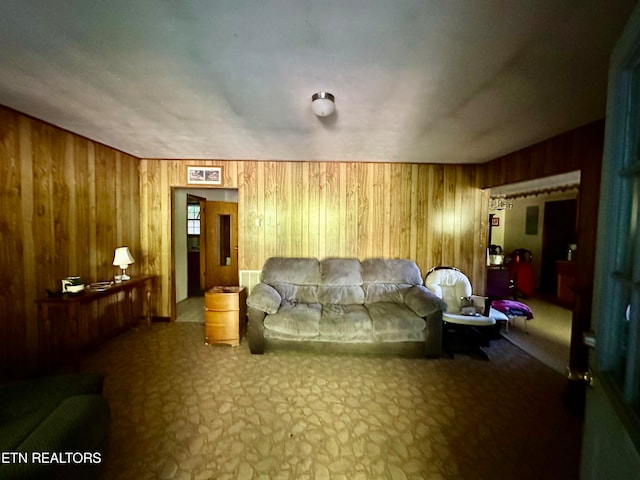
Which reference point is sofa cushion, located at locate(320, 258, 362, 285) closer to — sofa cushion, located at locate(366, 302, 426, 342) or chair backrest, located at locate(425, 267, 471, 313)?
sofa cushion, located at locate(366, 302, 426, 342)

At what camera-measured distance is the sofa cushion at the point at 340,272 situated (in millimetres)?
3344

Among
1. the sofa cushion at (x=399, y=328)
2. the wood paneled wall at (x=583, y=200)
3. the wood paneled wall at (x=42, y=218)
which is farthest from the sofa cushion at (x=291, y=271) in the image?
the wood paneled wall at (x=583, y=200)

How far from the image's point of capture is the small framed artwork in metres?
3.61

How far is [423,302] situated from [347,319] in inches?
34.2

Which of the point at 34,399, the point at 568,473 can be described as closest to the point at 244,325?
the point at 34,399

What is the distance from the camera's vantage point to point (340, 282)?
333 cm

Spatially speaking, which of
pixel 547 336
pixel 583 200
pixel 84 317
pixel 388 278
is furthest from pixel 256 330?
pixel 547 336

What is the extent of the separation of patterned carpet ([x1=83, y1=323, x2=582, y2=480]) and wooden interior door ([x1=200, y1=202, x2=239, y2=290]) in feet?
7.74

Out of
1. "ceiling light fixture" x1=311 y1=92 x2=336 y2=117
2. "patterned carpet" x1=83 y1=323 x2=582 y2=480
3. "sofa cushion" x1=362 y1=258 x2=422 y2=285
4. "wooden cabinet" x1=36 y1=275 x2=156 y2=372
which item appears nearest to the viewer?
"patterned carpet" x1=83 y1=323 x2=582 y2=480

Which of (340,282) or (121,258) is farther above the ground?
(121,258)

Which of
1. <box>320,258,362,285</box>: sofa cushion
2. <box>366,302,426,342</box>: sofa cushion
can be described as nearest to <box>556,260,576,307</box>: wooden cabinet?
<box>366,302,426,342</box>: sofa cushion

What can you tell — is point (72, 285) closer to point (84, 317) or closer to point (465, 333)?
point (84, 317)

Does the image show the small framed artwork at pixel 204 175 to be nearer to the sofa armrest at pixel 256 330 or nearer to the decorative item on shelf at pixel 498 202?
the sofa armrest at pixel 256 330

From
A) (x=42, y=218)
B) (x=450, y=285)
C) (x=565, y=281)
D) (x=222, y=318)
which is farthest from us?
(x=565, y=281)
